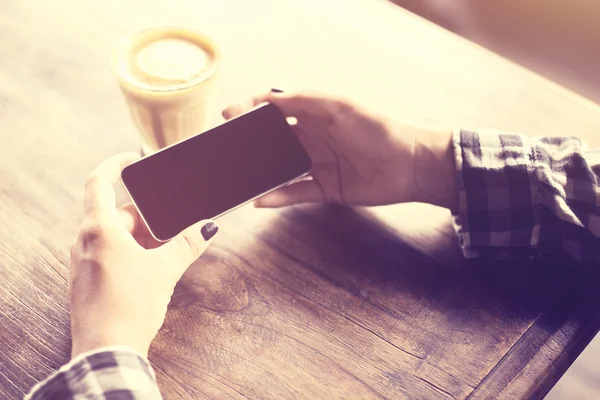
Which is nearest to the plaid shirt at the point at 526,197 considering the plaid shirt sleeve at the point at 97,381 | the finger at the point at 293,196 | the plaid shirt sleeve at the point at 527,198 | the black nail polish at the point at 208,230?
the plaid shirt sleeve at the point at 527,198

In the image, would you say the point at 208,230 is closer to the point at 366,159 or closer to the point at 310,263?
the point at 310,263

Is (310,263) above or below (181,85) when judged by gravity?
below

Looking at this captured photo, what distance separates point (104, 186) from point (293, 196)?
23 centimetres

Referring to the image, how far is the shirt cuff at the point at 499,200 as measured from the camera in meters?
0.66

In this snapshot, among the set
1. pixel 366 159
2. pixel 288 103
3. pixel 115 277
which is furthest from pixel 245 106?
pixel 115 277

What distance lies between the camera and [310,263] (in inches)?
25.9

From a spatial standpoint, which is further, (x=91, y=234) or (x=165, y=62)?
(x=165, y=62)

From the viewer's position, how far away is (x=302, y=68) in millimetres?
867

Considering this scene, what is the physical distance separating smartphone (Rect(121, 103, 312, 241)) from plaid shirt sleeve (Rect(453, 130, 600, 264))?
0.21 m

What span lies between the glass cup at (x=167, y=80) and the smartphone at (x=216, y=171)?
2.1 inches

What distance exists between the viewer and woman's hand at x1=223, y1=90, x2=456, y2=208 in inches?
27.8

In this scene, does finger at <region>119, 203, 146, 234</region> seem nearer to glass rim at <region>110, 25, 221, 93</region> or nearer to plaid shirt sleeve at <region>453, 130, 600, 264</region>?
glass rim at <region>110, 25, 221, 93</region>

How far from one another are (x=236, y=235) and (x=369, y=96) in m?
0.31

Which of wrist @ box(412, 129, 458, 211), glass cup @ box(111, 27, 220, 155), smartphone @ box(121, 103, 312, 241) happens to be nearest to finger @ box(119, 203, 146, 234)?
smartphone @ box(121, 103, 312, 241)
